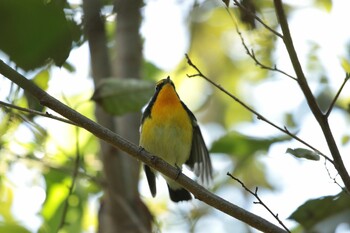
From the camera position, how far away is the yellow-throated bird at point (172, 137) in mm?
4152

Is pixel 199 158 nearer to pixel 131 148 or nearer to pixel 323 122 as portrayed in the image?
pixel 131 148

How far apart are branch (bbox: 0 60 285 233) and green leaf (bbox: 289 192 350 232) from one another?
0.36m

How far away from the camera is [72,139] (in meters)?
4.84

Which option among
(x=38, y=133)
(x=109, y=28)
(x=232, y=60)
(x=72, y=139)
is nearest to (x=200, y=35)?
(x=232, y=60)

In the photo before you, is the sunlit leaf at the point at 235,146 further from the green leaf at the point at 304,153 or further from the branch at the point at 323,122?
the branch at the point at 323,122

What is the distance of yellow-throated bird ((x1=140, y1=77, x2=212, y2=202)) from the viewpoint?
4.15m

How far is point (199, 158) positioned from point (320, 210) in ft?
6.75

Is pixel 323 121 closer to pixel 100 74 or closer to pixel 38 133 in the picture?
pixel 38 133

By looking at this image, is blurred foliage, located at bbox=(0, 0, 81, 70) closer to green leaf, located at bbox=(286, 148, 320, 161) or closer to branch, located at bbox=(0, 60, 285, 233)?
branch, located at bbox=(0, 60, 285, 233)

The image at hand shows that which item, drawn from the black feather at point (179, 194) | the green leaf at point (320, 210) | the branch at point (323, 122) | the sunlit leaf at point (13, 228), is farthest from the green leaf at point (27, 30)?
the black feather at point (179, 194)

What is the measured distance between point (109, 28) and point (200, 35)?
1411 millimetres

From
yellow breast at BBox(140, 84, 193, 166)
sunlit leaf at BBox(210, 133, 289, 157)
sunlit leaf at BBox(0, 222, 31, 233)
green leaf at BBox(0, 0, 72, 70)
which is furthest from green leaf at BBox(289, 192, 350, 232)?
green leaf at BBox(0, 0, 72, 70)

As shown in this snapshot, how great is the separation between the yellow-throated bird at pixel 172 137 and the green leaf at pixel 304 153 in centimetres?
169

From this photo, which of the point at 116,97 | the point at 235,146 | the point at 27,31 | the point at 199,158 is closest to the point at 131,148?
the point at 116,97
